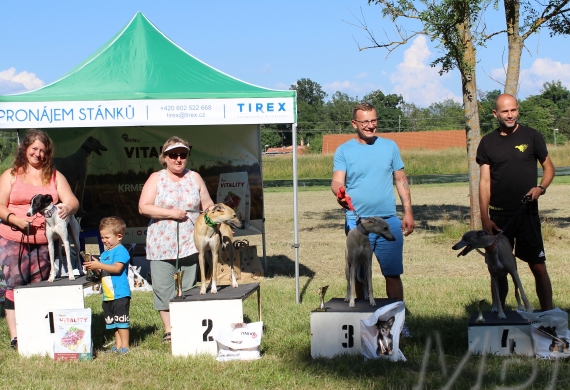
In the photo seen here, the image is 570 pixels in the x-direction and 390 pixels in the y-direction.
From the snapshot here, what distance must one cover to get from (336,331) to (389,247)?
0.84 m

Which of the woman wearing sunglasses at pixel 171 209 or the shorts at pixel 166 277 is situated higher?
the woman wearing sunglasses at pixel 171 209

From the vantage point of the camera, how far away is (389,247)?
5.60m

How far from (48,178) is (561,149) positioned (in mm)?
39925

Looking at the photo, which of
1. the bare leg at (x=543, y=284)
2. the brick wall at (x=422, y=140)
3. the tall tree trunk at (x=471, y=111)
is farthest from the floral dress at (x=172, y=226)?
the brick wall at (x=422, y=140)

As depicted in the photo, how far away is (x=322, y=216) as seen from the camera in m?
18.9

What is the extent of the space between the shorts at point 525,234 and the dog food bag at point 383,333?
113cm

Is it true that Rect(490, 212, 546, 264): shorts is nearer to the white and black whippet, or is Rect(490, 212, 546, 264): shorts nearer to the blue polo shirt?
the blue polo shirt

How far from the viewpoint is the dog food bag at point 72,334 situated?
5.49 metres

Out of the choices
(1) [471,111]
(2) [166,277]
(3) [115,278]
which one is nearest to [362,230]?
(2) [166,277]

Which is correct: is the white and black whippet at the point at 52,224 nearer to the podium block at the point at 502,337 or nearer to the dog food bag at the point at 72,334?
the dog food bag at the point at 72,334

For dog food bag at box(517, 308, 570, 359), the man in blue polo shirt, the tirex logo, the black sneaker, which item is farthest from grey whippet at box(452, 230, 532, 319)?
the tirex logo

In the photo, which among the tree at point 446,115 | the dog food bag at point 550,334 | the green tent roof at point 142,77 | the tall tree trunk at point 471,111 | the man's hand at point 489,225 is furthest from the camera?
the tree at point 446,115

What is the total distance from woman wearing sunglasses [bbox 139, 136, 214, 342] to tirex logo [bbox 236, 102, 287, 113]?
182cm

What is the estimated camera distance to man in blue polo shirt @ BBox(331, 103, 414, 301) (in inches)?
214
